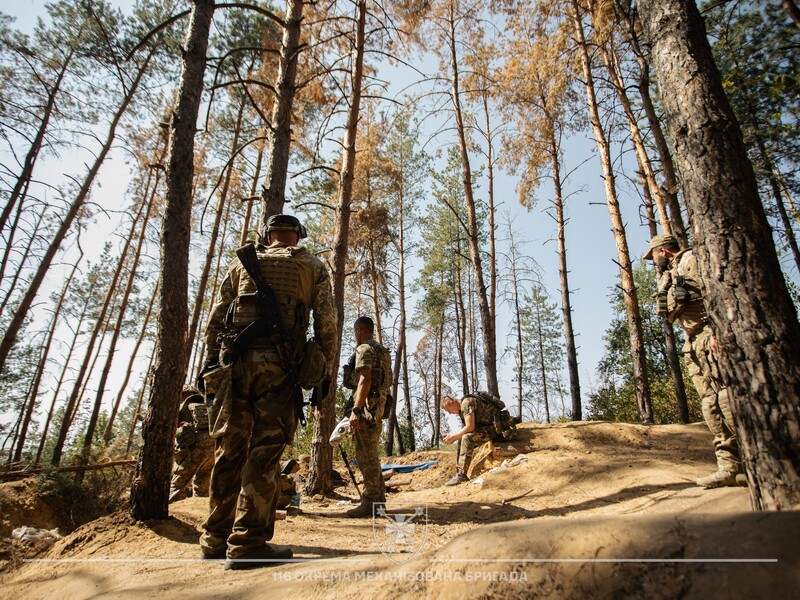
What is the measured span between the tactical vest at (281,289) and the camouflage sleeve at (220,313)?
5.1 inches

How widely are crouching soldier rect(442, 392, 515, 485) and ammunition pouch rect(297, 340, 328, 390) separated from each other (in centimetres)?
449

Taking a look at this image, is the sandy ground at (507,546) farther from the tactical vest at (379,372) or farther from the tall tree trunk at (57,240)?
the tall tree trunk at (57,240)

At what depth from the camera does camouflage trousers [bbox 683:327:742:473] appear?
368cm

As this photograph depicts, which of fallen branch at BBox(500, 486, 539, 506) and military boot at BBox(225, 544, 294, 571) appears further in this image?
fallen branch at BBox(500, 486, 539, 506)

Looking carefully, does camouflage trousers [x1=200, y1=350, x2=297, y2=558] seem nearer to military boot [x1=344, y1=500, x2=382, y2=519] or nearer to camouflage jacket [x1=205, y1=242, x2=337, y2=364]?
camouflage jacket [x1=205, y1=242, x2=337, y2=364]

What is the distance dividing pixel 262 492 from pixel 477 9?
44.4ft

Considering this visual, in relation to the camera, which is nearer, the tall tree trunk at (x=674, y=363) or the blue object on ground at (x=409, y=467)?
the blue object on ground at (x=409, y=467)

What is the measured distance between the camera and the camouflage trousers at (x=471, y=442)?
736 centimetres

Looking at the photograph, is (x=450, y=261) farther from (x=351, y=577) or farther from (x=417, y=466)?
(x=351, y=577)

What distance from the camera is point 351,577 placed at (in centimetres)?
180

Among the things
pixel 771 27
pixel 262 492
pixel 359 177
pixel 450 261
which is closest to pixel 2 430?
pixel 359 177

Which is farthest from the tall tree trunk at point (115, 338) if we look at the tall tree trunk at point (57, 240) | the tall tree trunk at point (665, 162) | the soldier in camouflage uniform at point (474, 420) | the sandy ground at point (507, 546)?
the tall tree trunk at point (665, 162)

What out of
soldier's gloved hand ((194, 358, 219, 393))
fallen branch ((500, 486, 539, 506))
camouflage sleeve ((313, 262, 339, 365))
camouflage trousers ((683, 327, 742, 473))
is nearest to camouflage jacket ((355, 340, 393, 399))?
camouflage sleeve ((313, 262, 339, 365))

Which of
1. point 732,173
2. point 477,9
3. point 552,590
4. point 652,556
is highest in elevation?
point 477,9
